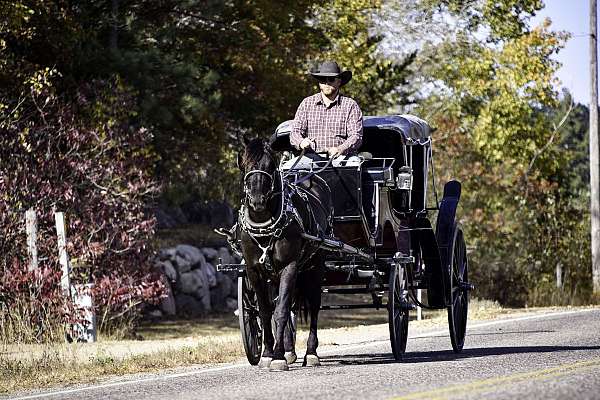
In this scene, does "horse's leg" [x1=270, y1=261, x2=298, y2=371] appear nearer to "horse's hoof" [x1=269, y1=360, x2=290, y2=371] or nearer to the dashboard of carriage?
"horse's hoof" [x1=269, y1=360, x2=290, y2=371]

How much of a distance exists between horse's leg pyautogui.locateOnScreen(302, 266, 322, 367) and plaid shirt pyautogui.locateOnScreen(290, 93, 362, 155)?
1.40 metres

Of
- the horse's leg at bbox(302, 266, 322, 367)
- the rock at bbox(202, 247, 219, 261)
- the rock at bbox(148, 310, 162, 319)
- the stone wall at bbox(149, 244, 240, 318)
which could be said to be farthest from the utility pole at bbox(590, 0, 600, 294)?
the horse's leg at bbox(302, 266, 322, 367)

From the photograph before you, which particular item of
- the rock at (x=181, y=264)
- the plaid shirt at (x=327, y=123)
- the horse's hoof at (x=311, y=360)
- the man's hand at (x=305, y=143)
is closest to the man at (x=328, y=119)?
Result: the plaid shirt at (x=327, y=123)

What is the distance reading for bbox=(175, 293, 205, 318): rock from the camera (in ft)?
94.1

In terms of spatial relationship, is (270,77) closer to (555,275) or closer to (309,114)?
(555,275)

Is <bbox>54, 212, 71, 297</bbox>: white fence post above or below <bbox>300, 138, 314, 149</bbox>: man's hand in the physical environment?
below

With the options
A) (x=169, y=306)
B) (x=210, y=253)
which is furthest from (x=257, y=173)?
(x=210, y=253)

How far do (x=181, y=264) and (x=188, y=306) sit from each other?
100 cm

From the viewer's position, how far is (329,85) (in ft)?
43.1

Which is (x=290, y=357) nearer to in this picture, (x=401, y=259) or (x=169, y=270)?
(x=401, y=259)

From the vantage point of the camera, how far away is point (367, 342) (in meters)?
16.2

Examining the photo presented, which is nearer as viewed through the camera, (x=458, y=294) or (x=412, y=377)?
(x=412, y=377)

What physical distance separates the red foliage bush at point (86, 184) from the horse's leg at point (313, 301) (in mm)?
8484

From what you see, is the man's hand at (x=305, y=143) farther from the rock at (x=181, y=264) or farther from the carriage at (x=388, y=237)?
the rock at (x=181, y=264)
